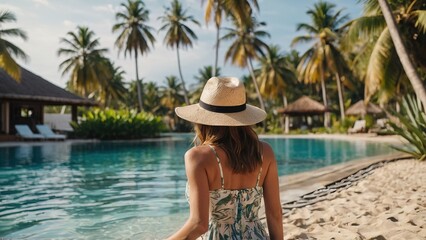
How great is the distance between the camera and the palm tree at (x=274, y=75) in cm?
3769

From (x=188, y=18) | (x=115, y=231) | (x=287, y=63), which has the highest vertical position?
(x=188, y=18)

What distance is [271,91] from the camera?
38562 millimetres

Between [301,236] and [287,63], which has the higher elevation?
[287,63]

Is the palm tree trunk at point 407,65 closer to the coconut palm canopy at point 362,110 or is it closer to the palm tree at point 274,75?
the coconut palm canopy at point 362,110

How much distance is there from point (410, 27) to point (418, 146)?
22.1 feet

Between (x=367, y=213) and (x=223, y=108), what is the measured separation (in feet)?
10.6

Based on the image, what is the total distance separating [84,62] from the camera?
3450 cm

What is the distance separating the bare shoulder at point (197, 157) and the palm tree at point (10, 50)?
719 inches

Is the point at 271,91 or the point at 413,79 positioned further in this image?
the point at 271,91

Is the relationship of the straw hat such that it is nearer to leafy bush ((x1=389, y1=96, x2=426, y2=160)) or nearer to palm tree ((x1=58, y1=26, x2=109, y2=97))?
leafy bush ((x1=389, y1=96, x2=426, y2=160))

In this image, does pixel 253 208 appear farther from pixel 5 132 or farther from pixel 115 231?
pixel 5 132

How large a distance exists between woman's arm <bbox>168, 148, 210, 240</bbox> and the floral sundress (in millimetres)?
174

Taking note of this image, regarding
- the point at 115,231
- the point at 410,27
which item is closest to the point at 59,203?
the point at 115,231

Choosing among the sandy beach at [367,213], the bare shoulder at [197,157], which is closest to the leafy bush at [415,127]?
the sandy beach at [367,213]
